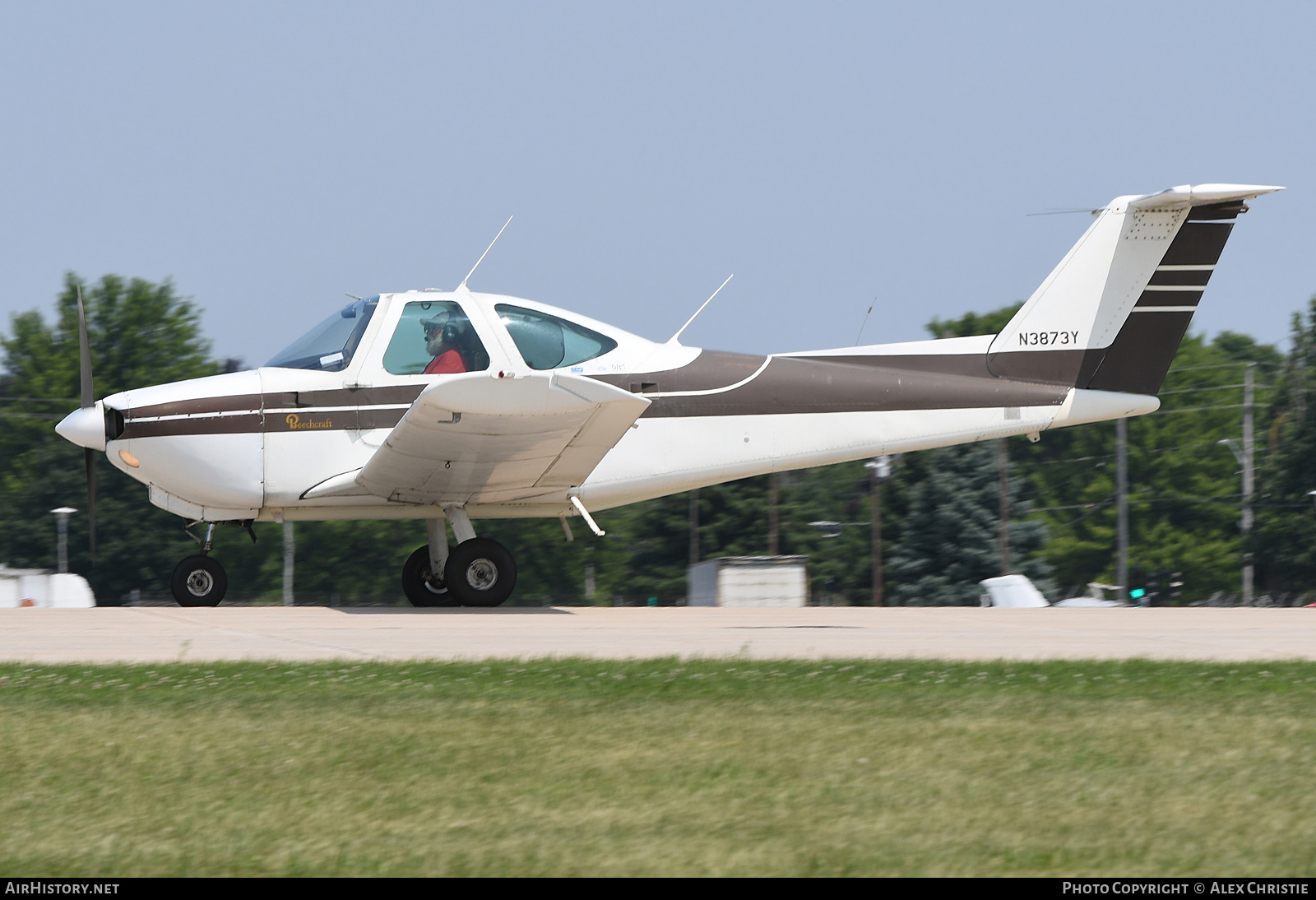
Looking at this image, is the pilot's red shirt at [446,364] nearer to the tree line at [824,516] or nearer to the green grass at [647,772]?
the green grass at [647,772]

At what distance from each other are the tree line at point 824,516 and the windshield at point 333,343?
141 ft

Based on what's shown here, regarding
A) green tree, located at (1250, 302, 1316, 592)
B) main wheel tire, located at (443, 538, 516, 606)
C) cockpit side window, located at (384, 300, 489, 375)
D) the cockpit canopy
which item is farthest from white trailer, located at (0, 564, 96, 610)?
green tree, located at (1250, 302, 1316, 592)

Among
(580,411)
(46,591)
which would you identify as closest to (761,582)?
(46,591)

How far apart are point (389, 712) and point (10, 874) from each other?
2.27m

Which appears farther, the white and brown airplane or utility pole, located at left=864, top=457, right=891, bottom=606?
utility pole, located at left=864, top=457, right=891, bottom=606

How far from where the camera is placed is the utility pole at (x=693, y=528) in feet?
210

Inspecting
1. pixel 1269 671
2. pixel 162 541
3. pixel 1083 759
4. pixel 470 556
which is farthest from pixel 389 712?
pixel 162 541

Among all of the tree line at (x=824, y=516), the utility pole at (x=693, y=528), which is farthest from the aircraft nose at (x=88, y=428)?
the utility pole at (x=693, y=528)

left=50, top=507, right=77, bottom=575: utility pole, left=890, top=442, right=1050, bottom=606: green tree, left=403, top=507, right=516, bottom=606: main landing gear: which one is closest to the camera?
left=403, top=507, right=516, bottom=606: main landing gear

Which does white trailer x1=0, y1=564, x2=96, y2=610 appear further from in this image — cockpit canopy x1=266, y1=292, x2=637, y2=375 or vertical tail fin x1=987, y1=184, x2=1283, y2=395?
vertical tail fin x1=987, y1=184, x2=1283, y2=395

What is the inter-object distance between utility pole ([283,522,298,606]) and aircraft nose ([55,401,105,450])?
154 ft

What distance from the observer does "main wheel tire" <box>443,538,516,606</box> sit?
40.7ft

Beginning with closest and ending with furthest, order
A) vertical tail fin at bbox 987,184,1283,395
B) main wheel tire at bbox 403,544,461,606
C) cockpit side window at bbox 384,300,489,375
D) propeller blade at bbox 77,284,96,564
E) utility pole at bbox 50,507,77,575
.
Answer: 1. cockpit side window at bbox 384,300,489,375
2. propeller blade at bbox 77,284,96,564
3. main wheel tire at bbox 403,544,461,606
4. vertical tail fin at bbox 987,184,1283,395
5. utility pole at bbox 50,507,77,575

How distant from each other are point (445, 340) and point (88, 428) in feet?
10.4
